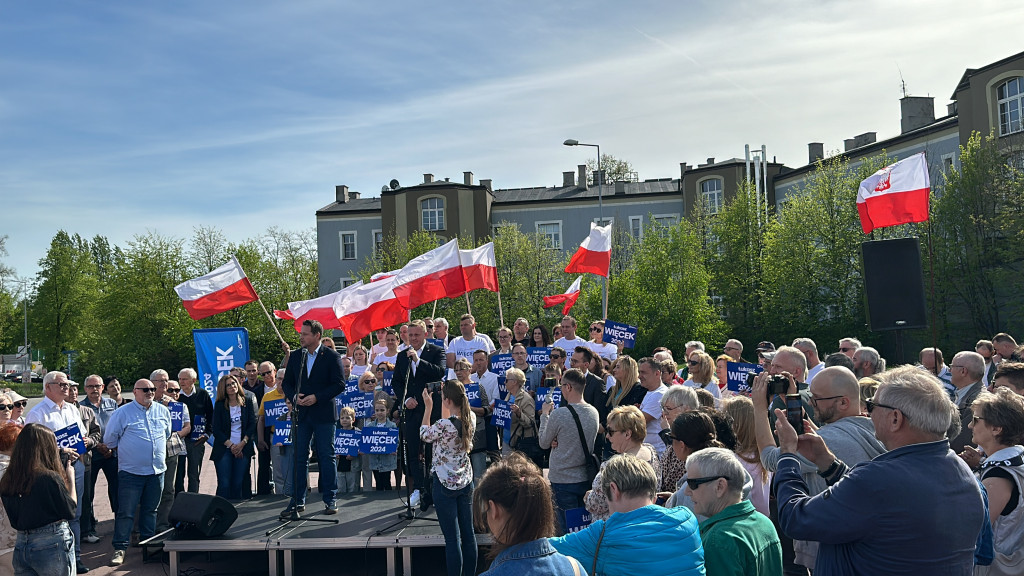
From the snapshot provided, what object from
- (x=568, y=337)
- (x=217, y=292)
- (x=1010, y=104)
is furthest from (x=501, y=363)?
(x=1010, y=104)

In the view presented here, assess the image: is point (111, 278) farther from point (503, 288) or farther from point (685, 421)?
Answer: point (685, 421)

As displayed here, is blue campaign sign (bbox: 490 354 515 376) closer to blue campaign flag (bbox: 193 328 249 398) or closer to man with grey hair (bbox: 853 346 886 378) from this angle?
blue campaign flag (bbox: 193 328 249 398)

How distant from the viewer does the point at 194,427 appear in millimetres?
11492

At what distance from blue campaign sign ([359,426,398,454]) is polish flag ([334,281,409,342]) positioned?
14.5 feet

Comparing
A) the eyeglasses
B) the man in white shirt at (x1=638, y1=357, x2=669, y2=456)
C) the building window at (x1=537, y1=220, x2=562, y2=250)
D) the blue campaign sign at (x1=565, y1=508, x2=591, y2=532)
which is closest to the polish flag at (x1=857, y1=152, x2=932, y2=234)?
the man in white shirt at (x1=638, y1=357, x2=669, y2=456)

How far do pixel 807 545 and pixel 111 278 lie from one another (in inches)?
2141

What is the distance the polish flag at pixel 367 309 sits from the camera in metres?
15.6

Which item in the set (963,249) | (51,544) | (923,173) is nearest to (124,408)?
(51,544)

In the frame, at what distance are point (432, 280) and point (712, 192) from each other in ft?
139

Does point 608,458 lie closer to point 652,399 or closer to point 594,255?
point 652,399

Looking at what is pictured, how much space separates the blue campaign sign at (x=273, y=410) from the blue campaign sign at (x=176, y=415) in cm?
115

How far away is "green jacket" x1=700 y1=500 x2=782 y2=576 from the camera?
3.69m

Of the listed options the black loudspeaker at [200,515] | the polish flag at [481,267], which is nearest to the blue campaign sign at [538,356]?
the polish flag at [481,267]

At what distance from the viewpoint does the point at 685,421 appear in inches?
193
